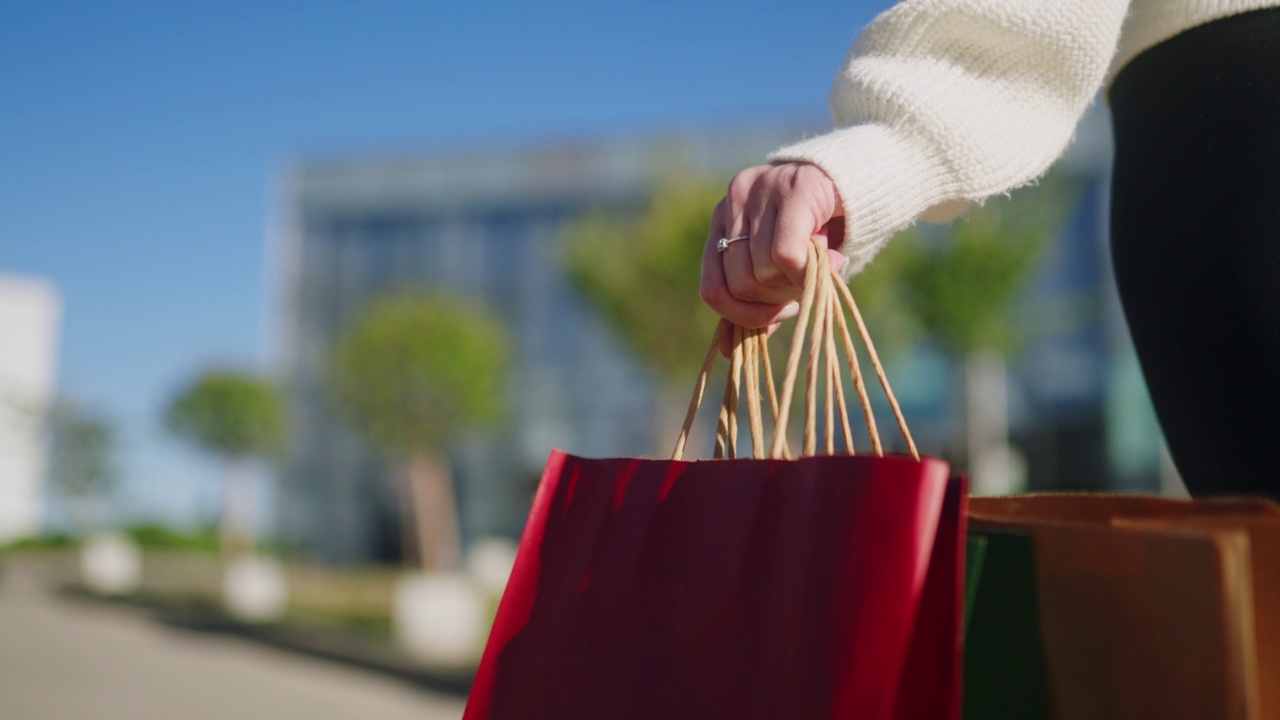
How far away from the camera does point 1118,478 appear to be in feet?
58.0

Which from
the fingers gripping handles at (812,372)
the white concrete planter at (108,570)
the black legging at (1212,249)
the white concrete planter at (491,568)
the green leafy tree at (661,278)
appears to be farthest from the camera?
the white concrete planter at (108,570)

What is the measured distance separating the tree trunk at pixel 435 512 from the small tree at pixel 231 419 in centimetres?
385

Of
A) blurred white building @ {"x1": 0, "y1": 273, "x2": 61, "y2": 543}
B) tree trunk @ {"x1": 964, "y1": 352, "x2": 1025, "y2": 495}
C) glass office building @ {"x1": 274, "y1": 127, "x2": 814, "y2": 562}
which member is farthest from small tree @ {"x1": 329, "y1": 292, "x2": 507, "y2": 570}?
blurred white building @ {"x1": 0, "y1": 273, "x2": 61, "y2": 543}

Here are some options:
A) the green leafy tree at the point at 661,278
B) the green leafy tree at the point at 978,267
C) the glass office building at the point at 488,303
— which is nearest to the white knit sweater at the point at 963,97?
the green leafy tree at the point at 661,278

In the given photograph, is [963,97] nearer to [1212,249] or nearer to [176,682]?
[1212,249]

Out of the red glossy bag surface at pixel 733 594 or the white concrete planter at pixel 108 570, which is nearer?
the red glossy bag surface at pixel 733 594

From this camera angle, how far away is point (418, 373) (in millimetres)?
Answer: 19344

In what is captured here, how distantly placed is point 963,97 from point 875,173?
0.16 m

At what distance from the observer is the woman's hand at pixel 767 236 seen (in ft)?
3.95

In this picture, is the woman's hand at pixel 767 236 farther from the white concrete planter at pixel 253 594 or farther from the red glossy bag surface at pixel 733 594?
the white concrete planter at pixel 253 594

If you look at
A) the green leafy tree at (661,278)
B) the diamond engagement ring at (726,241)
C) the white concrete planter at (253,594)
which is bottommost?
the white concrete planter at (253,594)

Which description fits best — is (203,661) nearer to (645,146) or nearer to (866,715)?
(866,715)

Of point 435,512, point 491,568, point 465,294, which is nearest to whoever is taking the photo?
point 491,568

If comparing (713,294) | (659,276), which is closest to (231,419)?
(659,276)
